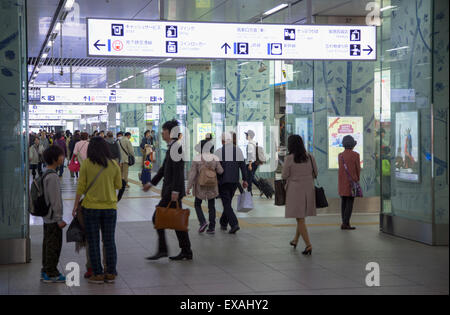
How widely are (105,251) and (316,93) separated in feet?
24.1

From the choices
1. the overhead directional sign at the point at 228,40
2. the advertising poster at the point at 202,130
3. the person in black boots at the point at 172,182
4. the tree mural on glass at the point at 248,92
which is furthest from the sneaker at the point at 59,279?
the advertising poster at the point at 202,130

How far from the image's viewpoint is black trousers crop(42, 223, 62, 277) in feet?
19.9

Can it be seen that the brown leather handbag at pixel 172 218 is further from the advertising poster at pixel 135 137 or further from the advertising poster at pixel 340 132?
the advertising poster at pixel 135 137

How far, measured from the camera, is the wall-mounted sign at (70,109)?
95.0 feet

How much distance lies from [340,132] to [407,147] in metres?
3.47

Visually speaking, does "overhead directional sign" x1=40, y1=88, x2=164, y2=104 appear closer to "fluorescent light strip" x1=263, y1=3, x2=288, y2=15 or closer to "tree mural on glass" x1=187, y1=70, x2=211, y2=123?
"tree mural on glass" x1=187, y1=70, x2=211, y2=123

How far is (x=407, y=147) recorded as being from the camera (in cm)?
897

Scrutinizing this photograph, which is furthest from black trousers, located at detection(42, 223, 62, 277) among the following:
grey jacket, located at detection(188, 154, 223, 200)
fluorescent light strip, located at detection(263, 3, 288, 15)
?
fluorescent light strip, located at detection(263, 3, 288, 15)

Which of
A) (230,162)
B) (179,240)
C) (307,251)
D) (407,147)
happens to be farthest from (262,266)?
(407,147)

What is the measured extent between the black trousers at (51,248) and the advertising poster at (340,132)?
24.6 ft

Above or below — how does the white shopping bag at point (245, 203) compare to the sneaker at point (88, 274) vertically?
above

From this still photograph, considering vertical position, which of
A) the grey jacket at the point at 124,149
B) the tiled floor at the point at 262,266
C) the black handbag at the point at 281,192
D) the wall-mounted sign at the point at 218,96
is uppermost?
the wall-mounted sign at the point at 218,96

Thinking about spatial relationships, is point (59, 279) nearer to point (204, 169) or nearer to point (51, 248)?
point (51, 248)
